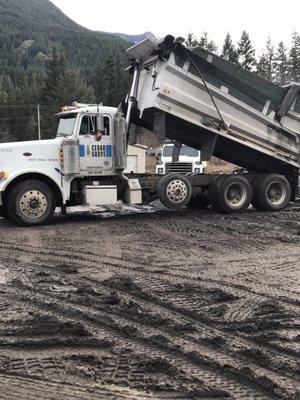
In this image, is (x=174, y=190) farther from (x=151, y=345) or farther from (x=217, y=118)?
(x=151, y=345)

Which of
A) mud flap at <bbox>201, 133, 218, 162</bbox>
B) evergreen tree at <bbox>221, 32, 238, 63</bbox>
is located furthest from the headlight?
evergreen tree at <bbox>221, 32, 238, 63</bbox>

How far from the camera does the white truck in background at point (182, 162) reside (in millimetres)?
17938

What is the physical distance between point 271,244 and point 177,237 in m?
1.68

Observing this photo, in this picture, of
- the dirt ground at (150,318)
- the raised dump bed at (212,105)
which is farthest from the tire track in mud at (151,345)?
the raised dump bed at (212,105)

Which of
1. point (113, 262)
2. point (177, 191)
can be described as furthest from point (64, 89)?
point (113, 262)

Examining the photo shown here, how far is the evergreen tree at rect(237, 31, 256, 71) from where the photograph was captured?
80688 millimetres

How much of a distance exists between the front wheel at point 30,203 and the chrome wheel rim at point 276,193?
18.2ft

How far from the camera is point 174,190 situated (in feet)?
37.7

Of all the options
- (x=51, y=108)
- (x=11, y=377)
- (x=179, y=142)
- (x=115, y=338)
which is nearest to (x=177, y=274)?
(x=115, y=338)

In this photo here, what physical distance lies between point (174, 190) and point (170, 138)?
1704 mm

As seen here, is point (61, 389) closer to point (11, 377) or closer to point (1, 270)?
point (11, 377)

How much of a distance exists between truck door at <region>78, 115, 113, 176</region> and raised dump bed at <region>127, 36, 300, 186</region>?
0.99m

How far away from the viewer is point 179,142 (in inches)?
508

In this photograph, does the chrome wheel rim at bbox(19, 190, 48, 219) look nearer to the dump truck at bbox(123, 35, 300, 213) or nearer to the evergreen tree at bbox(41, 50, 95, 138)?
the dump truck at bbox(123, 35, 300, 213)
